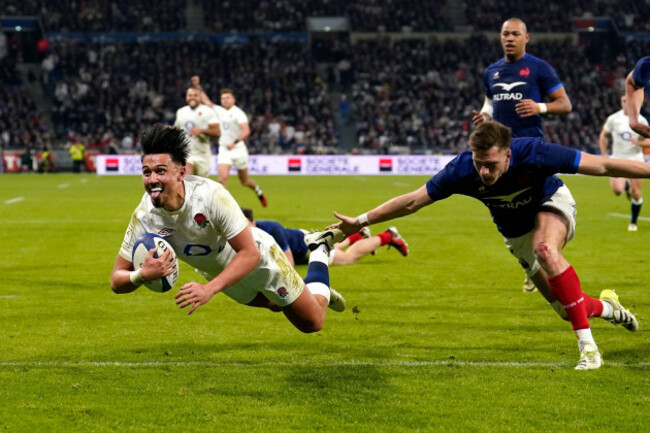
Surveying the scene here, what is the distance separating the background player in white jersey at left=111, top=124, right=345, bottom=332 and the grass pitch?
0.66 metres

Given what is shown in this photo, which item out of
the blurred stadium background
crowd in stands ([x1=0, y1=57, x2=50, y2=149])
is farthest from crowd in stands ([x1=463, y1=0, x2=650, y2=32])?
crowd in stands ([x1=0, y1=57, x2=50, y2=149])

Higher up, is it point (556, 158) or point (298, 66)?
point (556, 158)

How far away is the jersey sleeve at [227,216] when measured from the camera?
5.24 m

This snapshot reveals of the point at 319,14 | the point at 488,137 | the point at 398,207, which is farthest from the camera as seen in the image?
the point at 319,14

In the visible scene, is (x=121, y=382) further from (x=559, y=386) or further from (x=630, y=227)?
(x=630, y=227)

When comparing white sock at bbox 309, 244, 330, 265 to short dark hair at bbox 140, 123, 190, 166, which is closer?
short dark hair at bbox 140, 123, 190, 166

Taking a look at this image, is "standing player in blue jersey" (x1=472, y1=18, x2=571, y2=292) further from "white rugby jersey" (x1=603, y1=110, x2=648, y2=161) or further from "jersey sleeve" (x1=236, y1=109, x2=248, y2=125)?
"jersey sleeve" (x1=236, y1=109, x2=248, y2=125)

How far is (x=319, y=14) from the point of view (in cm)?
5025

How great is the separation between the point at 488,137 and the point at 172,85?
41.2m

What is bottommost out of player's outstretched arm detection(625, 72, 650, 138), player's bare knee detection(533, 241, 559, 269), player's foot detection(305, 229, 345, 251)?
player's foot detection(305, 229, 345, 251)

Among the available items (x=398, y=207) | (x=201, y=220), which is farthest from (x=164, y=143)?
(x=398, y=207)

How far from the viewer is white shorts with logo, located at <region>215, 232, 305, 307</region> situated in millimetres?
5821

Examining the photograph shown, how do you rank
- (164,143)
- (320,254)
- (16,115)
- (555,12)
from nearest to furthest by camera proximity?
(164,143) < (320,254) < (16,115) < (555,12)

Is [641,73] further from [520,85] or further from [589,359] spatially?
[589,359]
